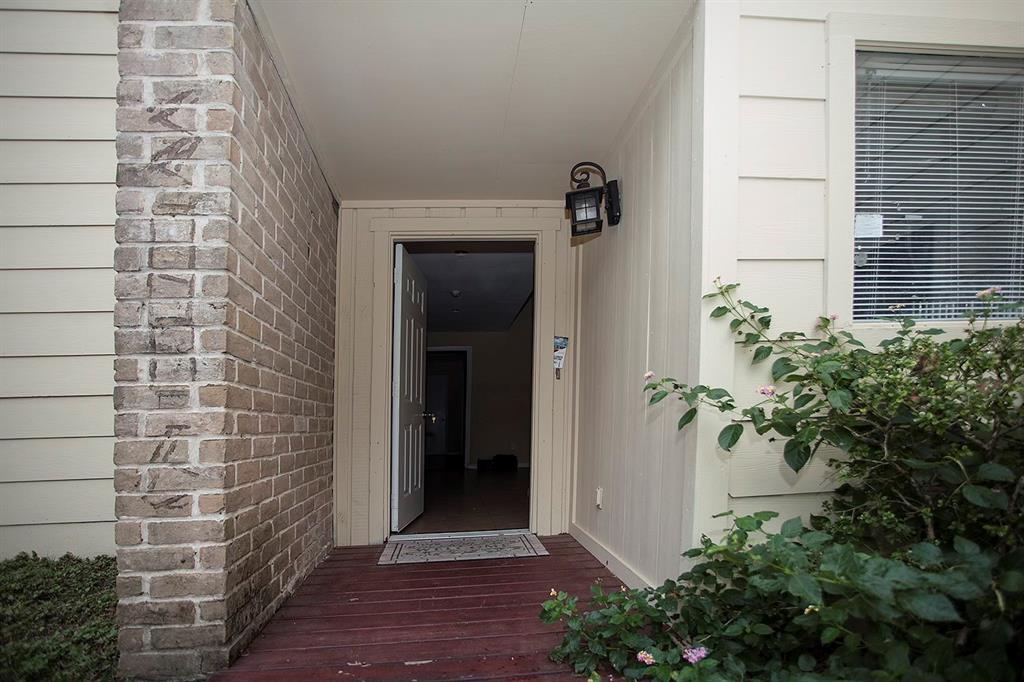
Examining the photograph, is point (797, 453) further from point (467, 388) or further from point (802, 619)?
point (467, 388)

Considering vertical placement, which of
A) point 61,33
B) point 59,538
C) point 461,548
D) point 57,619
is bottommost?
point 461,548

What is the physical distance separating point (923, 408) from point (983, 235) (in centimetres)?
102

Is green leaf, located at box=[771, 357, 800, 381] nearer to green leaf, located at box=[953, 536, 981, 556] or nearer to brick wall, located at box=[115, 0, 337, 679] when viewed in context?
green leaf, located at box=[953, 536, 981, 556]

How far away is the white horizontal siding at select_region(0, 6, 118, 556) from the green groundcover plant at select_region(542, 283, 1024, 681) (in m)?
1.88

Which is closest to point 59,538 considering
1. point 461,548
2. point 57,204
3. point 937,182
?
point 57,204

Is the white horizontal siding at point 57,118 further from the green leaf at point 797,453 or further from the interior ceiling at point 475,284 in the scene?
the green leaf at point 797,453

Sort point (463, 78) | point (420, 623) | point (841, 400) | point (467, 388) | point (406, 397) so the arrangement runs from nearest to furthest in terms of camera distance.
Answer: point (841, 400) → point (420, 623) → point (463, 78) → point (406, 397) → point (467, 388)

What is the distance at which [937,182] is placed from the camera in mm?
1973

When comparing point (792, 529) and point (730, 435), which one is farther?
point (730, 435)

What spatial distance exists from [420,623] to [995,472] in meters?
1.95

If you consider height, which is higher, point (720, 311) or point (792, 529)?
point (720, 311)

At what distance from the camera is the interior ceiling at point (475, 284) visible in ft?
17.5

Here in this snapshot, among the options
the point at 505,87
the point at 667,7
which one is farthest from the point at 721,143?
the point at 505,87

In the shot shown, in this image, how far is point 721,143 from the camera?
6.16ft
